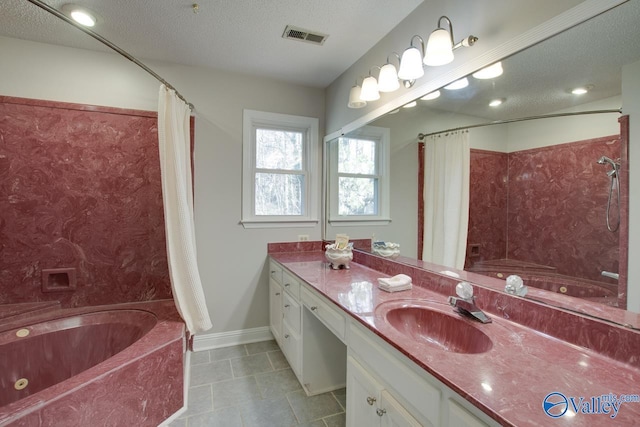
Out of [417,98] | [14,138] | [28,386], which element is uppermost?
[417,98]

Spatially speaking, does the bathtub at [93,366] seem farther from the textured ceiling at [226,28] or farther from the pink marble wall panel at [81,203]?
the textured ceiling at [226,28]

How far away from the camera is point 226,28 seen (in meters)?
2.09

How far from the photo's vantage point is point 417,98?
1.86 meters

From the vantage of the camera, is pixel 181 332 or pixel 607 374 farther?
pixel 181 332

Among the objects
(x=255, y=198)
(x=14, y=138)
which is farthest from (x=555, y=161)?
(x=14, y=138)

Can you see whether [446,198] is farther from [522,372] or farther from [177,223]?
[177,223]

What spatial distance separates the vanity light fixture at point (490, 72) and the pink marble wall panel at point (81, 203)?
97.8 inches

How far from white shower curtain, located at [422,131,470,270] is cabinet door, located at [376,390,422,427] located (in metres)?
0.85

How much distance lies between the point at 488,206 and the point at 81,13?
2.77 m

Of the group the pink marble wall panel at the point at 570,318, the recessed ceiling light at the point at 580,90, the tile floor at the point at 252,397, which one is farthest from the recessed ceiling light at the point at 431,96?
the tile floor at the point at 252,397

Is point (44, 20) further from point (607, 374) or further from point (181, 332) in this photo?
point (607, 374)

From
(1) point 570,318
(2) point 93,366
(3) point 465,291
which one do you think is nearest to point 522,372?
(1) point 570,318

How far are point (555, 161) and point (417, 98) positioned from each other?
2.92 feet

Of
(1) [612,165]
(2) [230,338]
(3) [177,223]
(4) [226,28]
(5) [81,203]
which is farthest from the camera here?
(2) [230,338]
